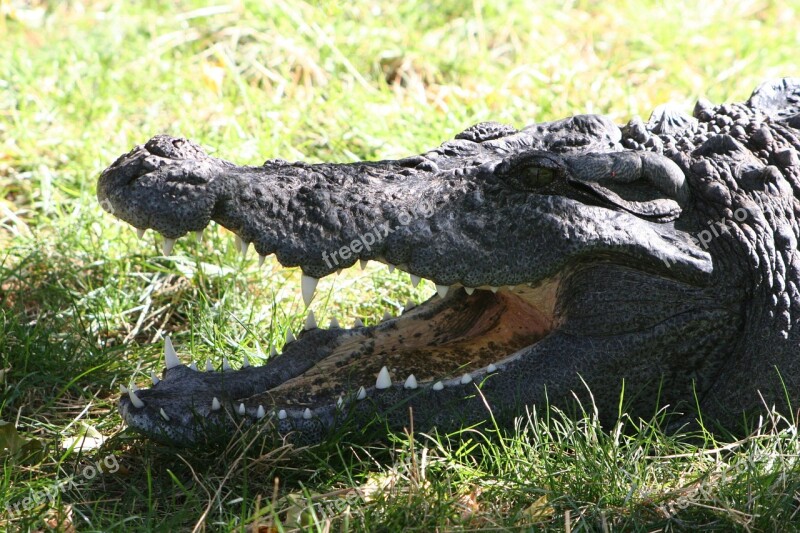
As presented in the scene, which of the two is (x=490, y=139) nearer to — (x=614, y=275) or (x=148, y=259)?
(x=614, y=275)

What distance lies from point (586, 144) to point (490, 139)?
42 centimetres

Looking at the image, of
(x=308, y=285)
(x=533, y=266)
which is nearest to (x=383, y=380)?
(x=308, y=285)

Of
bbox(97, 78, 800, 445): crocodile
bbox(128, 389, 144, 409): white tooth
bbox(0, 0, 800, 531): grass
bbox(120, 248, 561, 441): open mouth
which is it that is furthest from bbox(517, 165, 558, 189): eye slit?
bbox(128, 389, 144, 409): white tooth

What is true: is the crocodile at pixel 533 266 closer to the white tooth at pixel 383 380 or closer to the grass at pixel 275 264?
the white tooth at pixel 383 380

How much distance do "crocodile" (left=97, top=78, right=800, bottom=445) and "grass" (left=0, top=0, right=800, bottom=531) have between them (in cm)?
16

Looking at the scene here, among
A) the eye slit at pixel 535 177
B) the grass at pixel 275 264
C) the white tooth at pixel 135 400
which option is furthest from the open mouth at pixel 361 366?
the eye slit at pixel 535 177

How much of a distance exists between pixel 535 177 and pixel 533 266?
37cm

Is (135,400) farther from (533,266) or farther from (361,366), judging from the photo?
(533,266)

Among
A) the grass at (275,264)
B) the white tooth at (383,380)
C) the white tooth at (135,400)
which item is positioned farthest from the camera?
the white tooth at (383,380)

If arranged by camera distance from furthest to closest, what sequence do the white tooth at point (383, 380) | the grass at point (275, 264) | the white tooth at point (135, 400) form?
1. the white tooth at point (383, 380)
2. the white tooth at point (135, 400)
3. the grass at point (275, 264)

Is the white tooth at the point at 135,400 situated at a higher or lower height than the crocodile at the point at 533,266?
lower

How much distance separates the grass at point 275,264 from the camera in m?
3.52

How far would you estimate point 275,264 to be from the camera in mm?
5719

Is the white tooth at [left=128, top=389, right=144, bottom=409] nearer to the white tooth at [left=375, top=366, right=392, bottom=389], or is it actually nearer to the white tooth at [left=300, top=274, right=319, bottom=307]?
the white tooth at [left=300, top=274, right=319, bottom=307]
